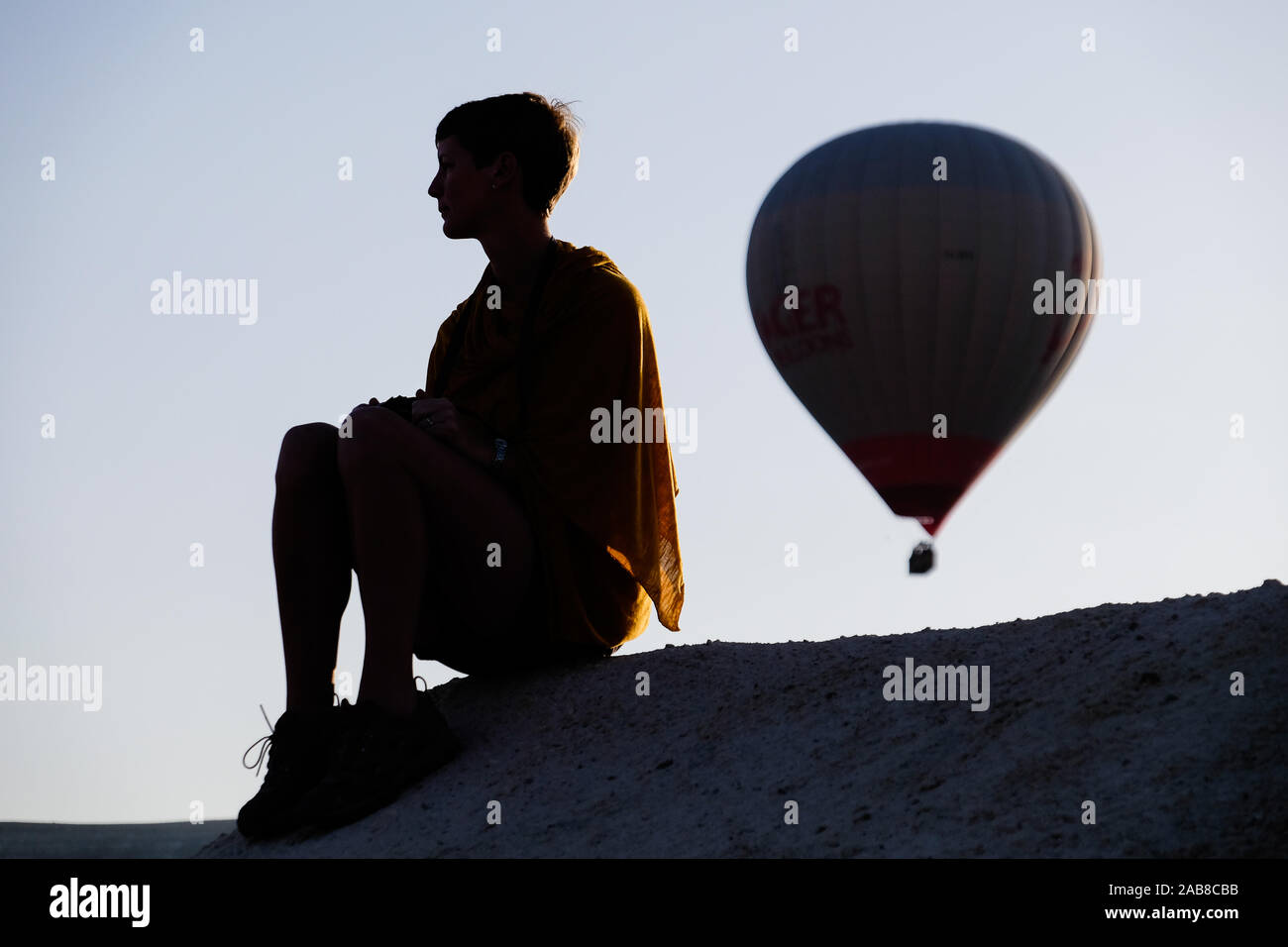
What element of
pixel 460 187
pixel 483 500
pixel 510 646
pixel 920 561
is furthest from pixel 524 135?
pixel 920 561

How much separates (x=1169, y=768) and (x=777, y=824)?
958mm

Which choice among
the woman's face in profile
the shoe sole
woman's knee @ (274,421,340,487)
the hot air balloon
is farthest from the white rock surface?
the hot air balloon

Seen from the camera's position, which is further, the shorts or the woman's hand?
the shorts

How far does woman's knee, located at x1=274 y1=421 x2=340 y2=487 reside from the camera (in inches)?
208

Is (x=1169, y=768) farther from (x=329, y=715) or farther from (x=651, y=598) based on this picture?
(x=329, y=715)

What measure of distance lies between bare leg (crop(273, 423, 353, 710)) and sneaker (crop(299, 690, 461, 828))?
0.20m

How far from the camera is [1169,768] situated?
4160 millimetres

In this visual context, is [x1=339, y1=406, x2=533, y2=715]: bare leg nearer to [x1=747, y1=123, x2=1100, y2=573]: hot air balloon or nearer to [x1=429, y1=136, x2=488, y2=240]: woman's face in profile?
[x1=429, y1=136, x2=488, y2=240]: woman's face in profile

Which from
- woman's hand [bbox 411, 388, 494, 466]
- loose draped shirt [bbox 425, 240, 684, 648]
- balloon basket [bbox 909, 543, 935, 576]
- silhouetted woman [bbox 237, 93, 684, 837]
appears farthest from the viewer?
balloon basket [bbox 909, 543, 935, 576]

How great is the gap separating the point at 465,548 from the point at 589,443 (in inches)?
19.8

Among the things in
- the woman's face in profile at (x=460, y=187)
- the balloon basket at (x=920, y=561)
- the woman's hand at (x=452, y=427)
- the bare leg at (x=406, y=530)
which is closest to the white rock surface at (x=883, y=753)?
the bare leg at (x=406, y=530)

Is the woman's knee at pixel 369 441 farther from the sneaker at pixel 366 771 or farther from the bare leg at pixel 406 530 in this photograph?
the sneaker at pixel 366 771

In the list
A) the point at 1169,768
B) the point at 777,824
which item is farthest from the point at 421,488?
the point at 1169,768
